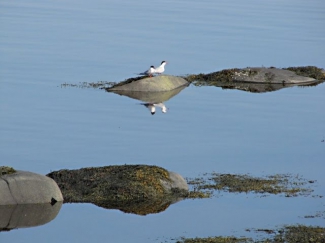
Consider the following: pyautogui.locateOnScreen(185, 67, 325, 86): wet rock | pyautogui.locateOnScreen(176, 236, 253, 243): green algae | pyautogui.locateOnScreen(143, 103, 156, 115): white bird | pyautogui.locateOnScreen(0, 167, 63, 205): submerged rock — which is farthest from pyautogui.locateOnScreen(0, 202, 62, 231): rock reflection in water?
pyautogui.locateOnScreen(185, 67, 325, 86): wet rock

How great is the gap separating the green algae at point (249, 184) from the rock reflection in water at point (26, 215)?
8.26 ft

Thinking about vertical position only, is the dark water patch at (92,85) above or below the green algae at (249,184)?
above

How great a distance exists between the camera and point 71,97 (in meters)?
27.8

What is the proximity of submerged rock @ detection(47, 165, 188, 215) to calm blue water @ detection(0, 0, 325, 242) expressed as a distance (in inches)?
12.5

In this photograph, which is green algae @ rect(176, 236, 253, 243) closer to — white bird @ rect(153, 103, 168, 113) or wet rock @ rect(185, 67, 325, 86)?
white bird @ rect(153, 103, 168, 113)

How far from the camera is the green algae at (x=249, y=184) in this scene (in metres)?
18.1

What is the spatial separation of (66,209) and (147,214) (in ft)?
4.09

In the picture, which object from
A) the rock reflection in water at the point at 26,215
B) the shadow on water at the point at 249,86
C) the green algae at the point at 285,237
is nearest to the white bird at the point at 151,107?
the shadow on water at the point at 249,86

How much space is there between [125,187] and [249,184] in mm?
2338

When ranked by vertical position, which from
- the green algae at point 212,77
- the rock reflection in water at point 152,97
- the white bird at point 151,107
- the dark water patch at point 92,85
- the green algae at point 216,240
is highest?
the green algae at point 212,77

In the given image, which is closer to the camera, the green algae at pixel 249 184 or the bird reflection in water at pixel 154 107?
the green algae at pixel 249 184

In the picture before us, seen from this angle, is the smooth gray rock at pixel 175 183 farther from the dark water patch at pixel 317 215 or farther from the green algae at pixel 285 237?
the green algae at pixel 285 237

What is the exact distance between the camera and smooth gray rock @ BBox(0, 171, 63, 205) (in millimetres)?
16328

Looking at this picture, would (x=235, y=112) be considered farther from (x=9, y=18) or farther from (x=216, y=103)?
(x=9, y=18)
